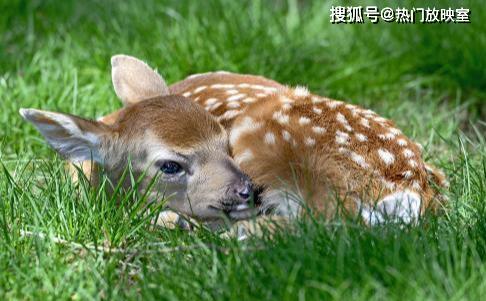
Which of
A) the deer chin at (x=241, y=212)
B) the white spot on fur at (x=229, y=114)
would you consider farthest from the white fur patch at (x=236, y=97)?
the deer chin at (x=241, y=212)

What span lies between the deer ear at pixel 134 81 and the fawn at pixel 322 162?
31 centimetres

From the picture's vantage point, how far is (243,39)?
23.9 feet

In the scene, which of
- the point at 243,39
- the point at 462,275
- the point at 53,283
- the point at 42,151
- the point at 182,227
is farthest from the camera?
the point at 243,39

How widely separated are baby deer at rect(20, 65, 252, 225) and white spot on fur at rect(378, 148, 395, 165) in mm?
631

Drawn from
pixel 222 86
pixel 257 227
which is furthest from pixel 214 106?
pixel 257 227

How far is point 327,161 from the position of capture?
4.94 meters

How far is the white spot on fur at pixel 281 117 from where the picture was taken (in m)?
5.16

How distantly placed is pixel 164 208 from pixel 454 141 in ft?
6.88

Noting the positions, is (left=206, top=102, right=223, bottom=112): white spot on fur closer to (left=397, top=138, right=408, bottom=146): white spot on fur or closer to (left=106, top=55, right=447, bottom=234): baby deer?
(left=106, top=55, right=447, bottom=234): baby deer

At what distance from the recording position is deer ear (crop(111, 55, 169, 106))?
18.9ft

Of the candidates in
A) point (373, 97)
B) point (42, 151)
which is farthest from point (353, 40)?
point (42, 151)

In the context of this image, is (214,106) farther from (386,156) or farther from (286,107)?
(386,156)

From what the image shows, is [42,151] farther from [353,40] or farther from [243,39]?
[353,40]

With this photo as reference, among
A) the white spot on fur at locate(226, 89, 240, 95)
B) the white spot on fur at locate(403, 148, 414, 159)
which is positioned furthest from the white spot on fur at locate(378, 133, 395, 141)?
the white spot on fur at locate(226, 89, 240, 95)
